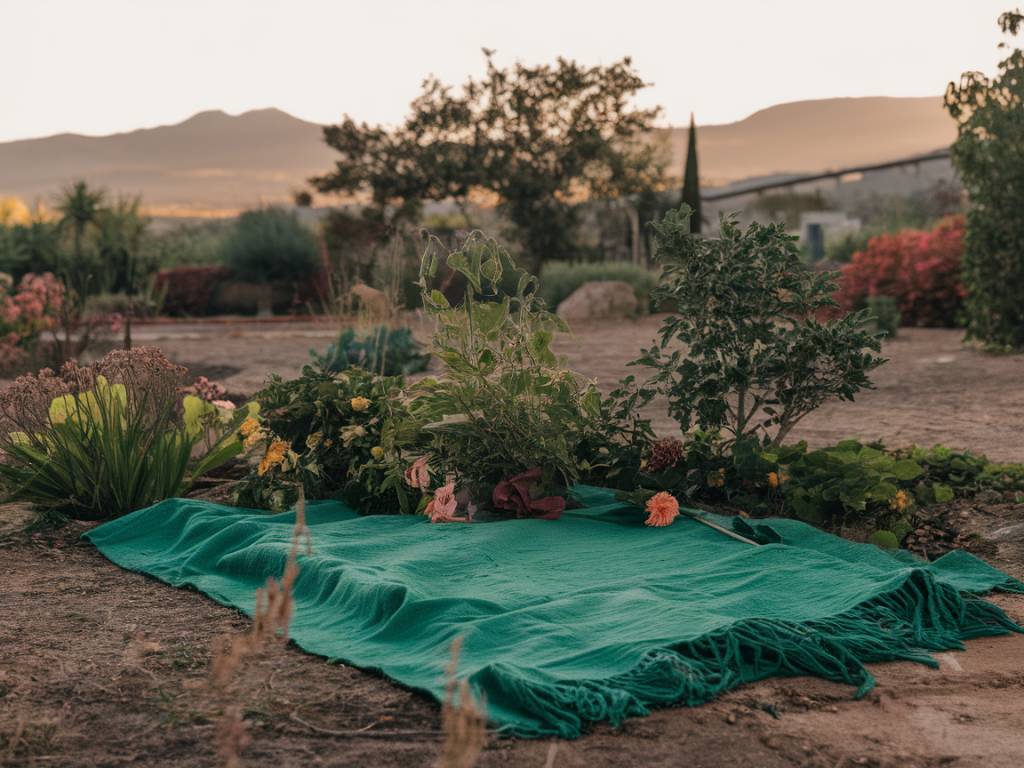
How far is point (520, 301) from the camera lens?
4.63 metres

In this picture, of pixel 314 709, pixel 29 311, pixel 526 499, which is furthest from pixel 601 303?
pixel 314 709

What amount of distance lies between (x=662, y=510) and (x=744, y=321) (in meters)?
1.00

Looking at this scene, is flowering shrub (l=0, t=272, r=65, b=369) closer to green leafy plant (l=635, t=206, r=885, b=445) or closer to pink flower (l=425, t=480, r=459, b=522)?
pink flower (l=425, t=480, r=459, b=522)

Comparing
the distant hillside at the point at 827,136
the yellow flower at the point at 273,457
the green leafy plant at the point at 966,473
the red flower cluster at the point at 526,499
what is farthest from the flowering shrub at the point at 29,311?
the distant hillside at the point at 827,136

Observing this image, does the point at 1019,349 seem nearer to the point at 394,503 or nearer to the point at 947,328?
the point at 947,328

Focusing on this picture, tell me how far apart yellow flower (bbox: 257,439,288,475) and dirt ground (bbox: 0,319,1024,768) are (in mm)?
906

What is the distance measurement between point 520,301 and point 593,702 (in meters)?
2.08

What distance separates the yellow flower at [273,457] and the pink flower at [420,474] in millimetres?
637

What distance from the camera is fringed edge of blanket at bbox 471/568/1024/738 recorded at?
9.18ft

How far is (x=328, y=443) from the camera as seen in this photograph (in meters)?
5.18

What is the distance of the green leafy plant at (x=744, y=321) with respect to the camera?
497 centimetres

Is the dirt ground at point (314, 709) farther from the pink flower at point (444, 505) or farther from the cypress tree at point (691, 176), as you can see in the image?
the cypress tree at point (691, 176)

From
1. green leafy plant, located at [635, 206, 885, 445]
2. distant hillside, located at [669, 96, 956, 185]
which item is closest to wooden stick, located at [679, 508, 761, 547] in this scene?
green leafy plant, located at [635, 206, 885, 445]

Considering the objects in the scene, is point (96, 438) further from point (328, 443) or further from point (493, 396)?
point (493, 396)
